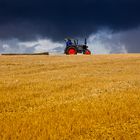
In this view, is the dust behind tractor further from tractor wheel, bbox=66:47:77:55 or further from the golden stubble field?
the golden stubble field

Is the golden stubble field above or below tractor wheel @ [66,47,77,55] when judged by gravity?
below

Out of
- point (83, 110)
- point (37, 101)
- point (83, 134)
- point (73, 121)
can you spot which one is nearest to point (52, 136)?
point (83, 134)

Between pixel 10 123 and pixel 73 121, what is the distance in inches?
65.5

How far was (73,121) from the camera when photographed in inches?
452

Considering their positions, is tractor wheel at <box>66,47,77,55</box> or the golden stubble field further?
tractor wheel at <box>66,47,77,55</box>

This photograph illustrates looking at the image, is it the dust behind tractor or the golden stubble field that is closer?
the golden stubble field

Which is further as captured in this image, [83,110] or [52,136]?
[83,110]

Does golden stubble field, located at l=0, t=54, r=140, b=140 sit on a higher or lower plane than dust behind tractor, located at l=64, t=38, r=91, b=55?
lower

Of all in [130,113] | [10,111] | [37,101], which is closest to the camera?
[130,113]

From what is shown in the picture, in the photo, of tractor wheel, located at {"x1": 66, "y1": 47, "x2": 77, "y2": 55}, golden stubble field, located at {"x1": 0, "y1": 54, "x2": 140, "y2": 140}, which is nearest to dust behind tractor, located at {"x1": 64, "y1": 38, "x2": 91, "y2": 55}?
tractor wheel, located at {"x1": 66, "y1": 47, "x2": 77, "y2": 55}

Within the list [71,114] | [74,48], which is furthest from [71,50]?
[71,114]

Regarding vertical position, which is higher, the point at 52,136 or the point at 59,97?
the point at 59,97

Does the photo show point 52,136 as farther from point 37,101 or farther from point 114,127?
point 37,101

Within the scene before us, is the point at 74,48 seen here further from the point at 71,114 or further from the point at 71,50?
the point at 71,114
